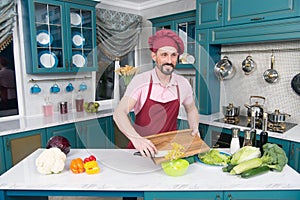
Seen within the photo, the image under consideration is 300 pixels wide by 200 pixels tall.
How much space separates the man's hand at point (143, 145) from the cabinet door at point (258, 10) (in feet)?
5.91

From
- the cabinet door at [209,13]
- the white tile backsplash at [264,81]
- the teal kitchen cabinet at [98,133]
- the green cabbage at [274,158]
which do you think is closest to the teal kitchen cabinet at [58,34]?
the cabinet door at [209,13]

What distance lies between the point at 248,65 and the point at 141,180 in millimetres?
2049

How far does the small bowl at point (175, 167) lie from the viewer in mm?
1129

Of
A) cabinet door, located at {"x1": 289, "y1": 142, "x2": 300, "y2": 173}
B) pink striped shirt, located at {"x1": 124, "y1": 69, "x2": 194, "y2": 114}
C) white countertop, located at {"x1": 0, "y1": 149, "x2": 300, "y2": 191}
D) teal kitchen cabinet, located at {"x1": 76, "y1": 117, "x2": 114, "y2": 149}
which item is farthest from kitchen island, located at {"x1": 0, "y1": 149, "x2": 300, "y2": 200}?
cabinet door, located at {"x1": 289, "y1": 142, "x2": 300, "y2": 173}

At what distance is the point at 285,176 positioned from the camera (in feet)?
3.83

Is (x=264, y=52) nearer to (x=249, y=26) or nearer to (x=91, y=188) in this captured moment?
(x=249, y=26)

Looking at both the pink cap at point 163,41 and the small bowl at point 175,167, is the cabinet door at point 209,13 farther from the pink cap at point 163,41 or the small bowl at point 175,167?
the small bowl at point 175,167

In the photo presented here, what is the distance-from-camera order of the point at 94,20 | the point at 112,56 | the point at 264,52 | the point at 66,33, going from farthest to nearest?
the point at 94,20, the point at 66,33, the point at 264,52, the point at 112,56

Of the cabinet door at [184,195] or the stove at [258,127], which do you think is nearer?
the cabinet door at [184,195]

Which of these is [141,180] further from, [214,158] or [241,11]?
[241,11]

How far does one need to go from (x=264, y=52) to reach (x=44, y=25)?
2.46 m

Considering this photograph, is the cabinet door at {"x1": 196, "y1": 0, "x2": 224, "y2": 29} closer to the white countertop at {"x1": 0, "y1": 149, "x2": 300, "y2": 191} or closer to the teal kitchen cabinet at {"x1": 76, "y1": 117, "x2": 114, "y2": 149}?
the white countertop at {"x1": 0, "y1": 149, "x2": 300, "y2": 191}

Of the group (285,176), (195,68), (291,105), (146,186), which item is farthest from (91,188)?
(291,105)

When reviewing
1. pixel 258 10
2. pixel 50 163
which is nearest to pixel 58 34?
pixel 50 163
